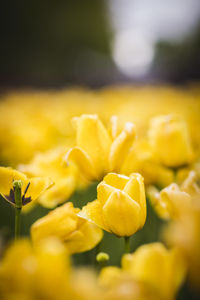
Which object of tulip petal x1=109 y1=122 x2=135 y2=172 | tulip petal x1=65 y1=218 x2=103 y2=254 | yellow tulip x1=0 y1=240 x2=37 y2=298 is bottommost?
tulip petal x1=65 y1=218 x2=103 y2=254

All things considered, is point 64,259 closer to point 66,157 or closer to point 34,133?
point 66,157

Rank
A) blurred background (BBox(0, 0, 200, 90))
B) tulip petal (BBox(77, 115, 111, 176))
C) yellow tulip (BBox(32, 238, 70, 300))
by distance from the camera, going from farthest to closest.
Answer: blurred background (BBox(0, 0, 200, 90)), tulip petal (BBox(77, 115, 111, 176)), yellow tulip (BBox(32, 238, 70, 300))

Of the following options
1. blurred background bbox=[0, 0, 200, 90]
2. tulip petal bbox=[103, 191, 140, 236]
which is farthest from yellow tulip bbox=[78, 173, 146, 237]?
blurred background bbox=[0, 0, 200, 90]

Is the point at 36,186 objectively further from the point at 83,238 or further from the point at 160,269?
the point at 160,269

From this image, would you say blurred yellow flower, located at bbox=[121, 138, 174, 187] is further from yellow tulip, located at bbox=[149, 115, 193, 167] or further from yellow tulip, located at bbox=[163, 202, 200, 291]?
yellow tulip, located at bbox=[163, 202, 200, 291]

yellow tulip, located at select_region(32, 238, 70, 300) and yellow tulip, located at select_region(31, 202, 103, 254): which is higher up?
yellow tulip, located at select_region(32, 238, 70, 300)

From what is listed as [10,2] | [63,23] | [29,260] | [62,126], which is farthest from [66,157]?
[63,23]

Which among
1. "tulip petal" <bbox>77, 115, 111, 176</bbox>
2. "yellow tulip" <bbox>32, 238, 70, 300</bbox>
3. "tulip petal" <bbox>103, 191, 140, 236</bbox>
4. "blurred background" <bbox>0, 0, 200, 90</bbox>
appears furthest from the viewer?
"blurred background" <bbox>0, 0, 200, 90</bbox>

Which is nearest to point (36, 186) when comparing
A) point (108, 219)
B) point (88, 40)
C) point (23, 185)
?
point (23, 185)
